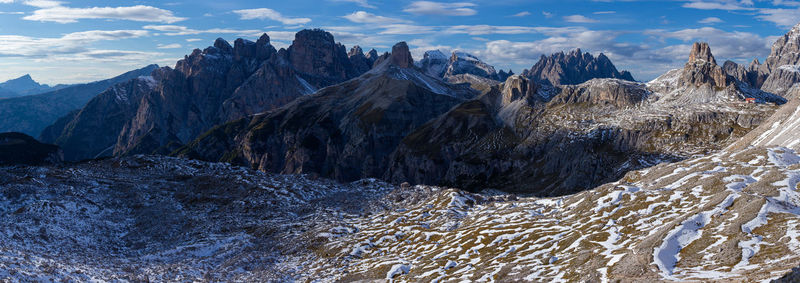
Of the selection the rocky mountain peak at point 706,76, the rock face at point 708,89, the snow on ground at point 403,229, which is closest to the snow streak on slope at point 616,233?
the snow on ground at point 403,229

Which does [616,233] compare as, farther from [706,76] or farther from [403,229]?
[706,76]

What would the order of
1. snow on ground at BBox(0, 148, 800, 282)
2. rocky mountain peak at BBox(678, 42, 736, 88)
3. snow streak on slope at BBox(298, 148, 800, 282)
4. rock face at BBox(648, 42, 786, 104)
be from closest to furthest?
snow streak on slope at BBox(298, 148, 800, 282) < snow on ground at BBox(0, 148, 800, 282) < rock face at BBox(648, 42, 786, 104) < rocky mountain peak at BBox(678, 42, 736, 88)

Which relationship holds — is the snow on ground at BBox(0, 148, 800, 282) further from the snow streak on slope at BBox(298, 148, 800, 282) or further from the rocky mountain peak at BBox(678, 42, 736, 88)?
the rocky mountain peak at BBox(678, 42, 736, 88)

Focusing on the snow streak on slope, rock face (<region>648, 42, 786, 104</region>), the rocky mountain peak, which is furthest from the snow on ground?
the rocky mountain peak

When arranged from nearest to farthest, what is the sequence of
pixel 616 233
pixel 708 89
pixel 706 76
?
pixel 616 233
pixel 708 89
pixel 706 76

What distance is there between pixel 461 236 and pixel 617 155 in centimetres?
12902

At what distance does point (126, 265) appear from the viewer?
204ft

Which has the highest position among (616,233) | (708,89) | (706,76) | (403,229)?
(706,76)

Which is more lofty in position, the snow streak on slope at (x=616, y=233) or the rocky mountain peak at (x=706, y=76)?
the rocky mountain peak at (x=706, y=76)

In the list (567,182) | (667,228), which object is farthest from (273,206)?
(567,182)

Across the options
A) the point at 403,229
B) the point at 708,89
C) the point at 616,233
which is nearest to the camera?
the point at 616,233

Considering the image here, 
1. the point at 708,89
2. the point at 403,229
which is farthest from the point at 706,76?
the point at 403,229

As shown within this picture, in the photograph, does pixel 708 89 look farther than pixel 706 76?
No

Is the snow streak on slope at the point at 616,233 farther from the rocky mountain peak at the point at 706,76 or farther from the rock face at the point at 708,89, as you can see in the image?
the rocky mountain peak at the point at 706,76
